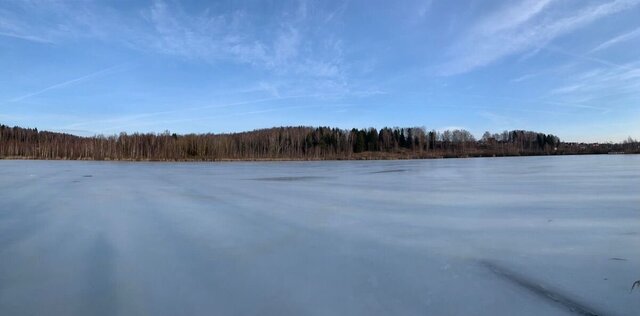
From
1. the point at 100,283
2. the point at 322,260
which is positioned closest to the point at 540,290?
the point at 322,260

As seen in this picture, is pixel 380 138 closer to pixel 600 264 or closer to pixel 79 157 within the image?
pixel 79 157

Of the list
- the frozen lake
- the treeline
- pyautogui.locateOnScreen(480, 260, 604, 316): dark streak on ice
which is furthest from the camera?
the treeline

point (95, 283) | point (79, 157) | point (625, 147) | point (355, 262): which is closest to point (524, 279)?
point (355, 262)

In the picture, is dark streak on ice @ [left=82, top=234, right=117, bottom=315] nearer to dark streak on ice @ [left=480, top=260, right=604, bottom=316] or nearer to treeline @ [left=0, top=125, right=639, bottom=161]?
dark streak on ice @ [left=480, top=260, right=604, bottom=316]

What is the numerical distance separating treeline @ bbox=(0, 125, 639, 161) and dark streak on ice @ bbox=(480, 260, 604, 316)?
52.1 metres

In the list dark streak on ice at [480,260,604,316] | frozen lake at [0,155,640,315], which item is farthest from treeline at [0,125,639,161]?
dark streak on ice at [480,260,604,316]

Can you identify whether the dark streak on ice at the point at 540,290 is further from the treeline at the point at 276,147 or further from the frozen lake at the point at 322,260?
the treeline at the point at 276,147

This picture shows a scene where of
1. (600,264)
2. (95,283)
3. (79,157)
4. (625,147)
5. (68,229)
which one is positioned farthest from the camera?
(625,147)

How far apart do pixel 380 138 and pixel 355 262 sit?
72383 millimetres

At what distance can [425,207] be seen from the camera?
5.77m

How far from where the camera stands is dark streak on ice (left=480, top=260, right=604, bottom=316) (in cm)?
204

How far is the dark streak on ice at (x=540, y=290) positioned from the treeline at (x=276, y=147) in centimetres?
5208

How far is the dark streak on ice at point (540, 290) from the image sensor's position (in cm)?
204

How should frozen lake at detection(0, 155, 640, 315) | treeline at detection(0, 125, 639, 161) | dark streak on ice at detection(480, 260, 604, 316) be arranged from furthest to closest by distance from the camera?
treeline at detection(0, 125, 639, 161) → frozen lake at detection(0, 155, 640, 315) → dark streak on ice at detection(480, 260, 604, 316)
